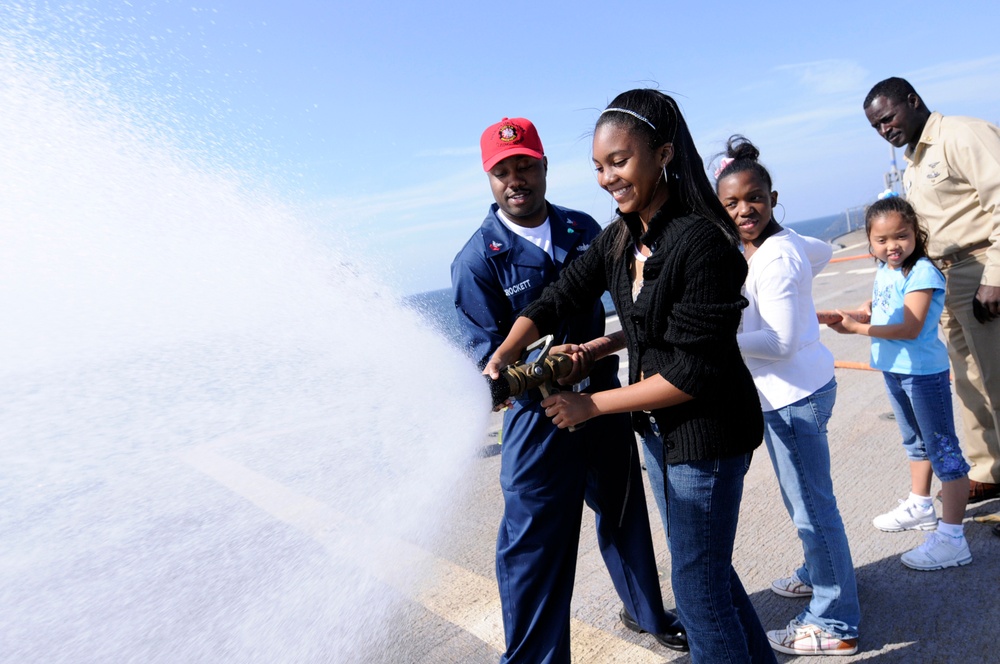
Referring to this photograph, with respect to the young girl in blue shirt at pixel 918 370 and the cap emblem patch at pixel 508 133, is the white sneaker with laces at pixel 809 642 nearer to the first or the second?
the young girl in blue shirt at pixel 918 370

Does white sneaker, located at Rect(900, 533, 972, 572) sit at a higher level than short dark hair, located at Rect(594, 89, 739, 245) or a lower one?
lower

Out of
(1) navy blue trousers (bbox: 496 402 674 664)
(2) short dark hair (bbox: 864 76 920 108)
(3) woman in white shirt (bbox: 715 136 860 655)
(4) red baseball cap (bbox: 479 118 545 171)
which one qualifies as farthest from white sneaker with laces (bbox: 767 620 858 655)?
(2) short dark hair (bbox: 864 76 920 108)

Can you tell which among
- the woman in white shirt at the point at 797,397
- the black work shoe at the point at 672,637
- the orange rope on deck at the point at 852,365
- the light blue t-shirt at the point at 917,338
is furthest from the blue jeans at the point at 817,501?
the orange rope on deck at the point at 852,365

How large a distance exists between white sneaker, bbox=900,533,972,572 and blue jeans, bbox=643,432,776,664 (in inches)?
60.5

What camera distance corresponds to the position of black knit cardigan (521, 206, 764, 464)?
173 centimetres

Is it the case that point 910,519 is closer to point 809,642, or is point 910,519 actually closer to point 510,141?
point 809,642

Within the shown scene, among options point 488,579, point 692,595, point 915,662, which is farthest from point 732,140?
point 488,579

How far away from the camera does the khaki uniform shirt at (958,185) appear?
3164 millimetres

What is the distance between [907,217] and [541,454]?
2.15 m

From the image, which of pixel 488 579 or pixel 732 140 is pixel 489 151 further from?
pixel 488 579

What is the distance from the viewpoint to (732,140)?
291 centimetres

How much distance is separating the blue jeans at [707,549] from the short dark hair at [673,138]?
672 millimetres

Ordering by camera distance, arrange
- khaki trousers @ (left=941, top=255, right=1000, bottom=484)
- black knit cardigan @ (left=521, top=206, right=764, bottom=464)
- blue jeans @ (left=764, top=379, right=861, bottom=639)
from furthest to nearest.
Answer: khaki trousers @ (left=941, top=255, right=1000, bottom=484), blue jeans @ (left=764, top=379, right=861, bottom=639), black knit cardigan @ (left=521, top=206, right=764, bottom=464)

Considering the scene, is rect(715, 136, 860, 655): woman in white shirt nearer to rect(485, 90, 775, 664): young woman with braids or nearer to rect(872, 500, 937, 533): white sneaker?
rect(485, 90, 775, 664): young woman with braids
